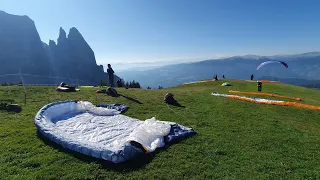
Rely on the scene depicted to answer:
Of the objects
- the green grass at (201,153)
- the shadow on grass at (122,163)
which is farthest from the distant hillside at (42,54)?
the shadow on grass at (122,163)

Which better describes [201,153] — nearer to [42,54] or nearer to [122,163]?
[122,163]

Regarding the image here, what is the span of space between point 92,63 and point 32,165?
188 m

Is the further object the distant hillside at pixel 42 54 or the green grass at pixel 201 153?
the distant hillside at pixel 42 54

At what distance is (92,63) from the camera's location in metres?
186

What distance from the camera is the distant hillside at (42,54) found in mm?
137125

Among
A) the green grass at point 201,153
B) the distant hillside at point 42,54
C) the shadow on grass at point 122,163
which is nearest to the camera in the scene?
the green grass at point 201,153

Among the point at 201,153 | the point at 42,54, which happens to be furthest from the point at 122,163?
the point at 42,54

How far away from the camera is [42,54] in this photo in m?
156

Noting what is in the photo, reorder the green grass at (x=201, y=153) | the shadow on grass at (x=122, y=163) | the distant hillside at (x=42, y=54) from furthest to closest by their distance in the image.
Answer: the distant hillside at (x=42, y=54) → the shadow on grass at (x=122, y=163) → the green grass at (x=201, y=153)

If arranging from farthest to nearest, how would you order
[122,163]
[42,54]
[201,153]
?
[42,54]
[201,153]
[122,163]

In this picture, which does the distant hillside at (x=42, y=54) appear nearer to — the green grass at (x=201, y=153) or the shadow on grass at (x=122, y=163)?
the green grass at (x=201, y=153)

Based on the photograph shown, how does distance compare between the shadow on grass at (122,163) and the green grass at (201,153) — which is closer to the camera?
the green grass at (201,153)

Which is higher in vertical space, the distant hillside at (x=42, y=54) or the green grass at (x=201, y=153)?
the distant hillside at (x=42, y=54)

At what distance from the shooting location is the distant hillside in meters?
137
